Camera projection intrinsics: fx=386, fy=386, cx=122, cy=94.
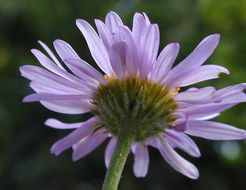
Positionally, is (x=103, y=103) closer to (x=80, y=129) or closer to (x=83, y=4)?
(x=80, y=129)

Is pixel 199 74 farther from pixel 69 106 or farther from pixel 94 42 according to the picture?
pixel 69 106

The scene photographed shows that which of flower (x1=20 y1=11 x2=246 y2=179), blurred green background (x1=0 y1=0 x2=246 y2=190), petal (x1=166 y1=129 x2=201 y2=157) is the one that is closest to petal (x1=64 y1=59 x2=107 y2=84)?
flower (x1=20 y1=11 x2=246 y2=179)

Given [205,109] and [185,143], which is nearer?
[205,109]

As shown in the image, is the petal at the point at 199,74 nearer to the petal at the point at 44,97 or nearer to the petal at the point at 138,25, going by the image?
the petal at the point at 138,25

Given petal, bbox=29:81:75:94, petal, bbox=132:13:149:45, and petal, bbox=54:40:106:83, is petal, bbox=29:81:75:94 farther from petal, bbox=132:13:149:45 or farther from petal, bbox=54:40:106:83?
petal, bbox=132:13:149:45

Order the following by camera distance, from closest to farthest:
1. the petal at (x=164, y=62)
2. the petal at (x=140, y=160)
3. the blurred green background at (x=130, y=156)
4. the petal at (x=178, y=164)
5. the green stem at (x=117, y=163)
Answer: the green stem at (x=117, y=163) → the petal at (x=164, y=62) → the petal at (x=178, y=164) → the petal at (x=140, y=160) → the blurred green background at (x=130, y=156)

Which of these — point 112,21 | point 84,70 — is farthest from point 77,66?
point 112,21

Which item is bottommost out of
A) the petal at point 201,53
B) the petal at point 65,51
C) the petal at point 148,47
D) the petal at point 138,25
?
the petal at point 201,53

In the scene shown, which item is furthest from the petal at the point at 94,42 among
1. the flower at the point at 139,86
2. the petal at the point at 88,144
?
the petal at the point at 88,144
